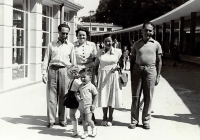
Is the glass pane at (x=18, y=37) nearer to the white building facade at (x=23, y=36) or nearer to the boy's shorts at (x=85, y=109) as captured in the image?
the white building facade at (x=23, y=36)

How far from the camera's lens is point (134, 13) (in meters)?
64.3

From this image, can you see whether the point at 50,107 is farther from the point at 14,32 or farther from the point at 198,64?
→ the point at 198,64

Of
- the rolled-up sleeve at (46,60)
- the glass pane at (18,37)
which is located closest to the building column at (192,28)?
the glass pane at (18,37)

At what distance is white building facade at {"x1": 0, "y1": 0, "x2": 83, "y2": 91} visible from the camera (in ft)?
30.8

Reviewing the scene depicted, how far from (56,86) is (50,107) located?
407mm

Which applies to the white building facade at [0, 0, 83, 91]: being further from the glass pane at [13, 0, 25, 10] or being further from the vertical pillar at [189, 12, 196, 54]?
the vertical pillar at [189, 12, 196, 54]

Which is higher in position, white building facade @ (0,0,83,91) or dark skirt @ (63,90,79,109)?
white building facade @ (0,0,83,91)

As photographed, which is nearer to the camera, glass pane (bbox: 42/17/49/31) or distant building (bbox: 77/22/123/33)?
glass pane (bbox: 42/17/49/31)

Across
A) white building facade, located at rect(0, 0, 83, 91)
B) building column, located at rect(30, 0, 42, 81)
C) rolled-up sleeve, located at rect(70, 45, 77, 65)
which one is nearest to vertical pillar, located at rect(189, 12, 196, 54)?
white building facade, located at rect(0, 0, 83, 91)

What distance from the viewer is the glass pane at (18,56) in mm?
10598

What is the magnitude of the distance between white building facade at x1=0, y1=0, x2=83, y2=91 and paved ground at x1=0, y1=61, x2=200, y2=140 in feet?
3.35

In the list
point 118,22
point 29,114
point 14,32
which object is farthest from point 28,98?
point 118,22

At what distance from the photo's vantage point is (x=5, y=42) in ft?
30.8

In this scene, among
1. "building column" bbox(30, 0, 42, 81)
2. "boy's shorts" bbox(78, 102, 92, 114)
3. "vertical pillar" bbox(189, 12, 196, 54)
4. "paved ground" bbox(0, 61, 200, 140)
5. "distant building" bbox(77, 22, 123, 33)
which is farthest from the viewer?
"distant building" bbox(77, 22, 123, 33)
